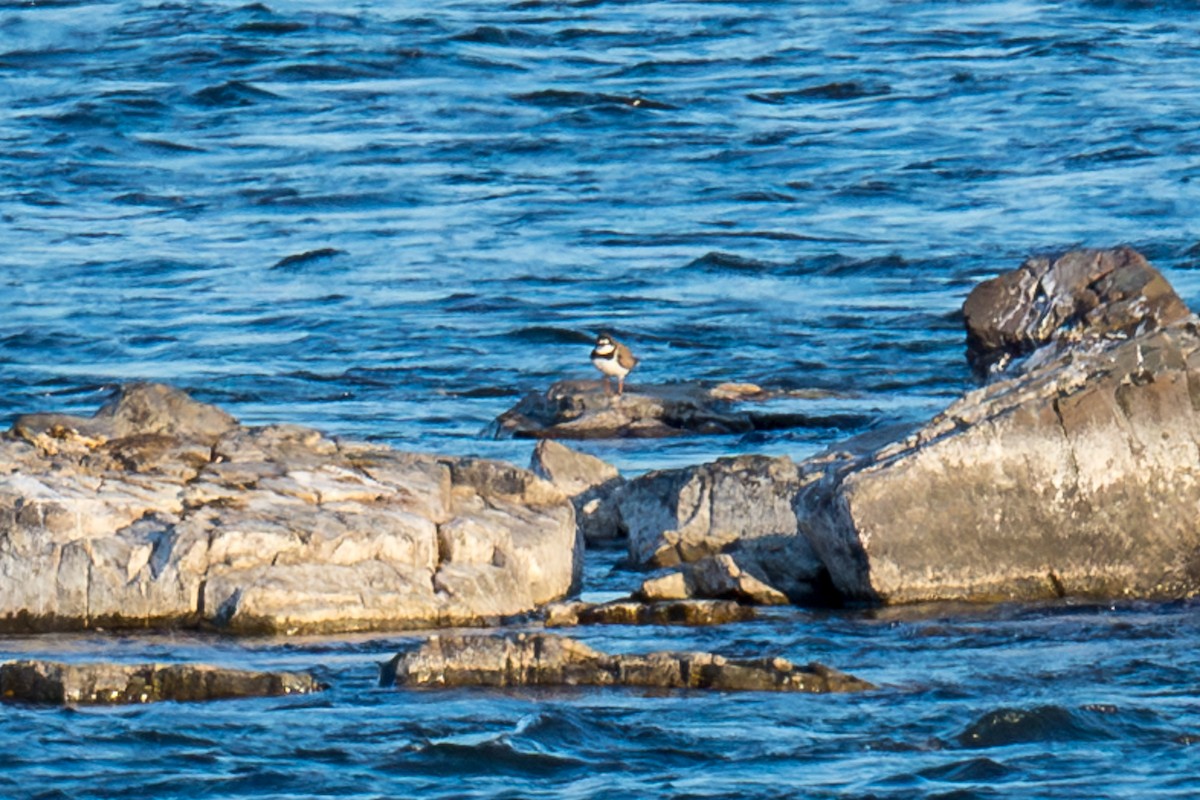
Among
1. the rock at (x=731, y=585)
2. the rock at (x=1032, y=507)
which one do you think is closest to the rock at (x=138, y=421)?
the rock at (x=731, y=585)

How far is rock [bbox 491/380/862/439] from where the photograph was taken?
14695mm

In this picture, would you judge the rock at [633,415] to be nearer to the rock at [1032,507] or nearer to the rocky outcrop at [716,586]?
the rocky outcrop at [716,586]

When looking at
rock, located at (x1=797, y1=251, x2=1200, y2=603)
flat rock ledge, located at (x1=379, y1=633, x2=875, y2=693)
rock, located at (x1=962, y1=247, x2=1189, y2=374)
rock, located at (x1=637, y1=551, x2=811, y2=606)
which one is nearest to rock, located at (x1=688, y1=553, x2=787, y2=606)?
rock, located at (x1=637, y1=551, x2=811, y2=606)

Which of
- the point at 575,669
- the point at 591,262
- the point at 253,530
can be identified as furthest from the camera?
the point at 591,262

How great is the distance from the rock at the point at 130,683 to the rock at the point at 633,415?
279 inches

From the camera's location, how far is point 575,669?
7.65 meters

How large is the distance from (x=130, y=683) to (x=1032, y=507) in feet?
12.0

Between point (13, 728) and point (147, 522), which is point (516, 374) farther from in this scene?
point (13, 728)

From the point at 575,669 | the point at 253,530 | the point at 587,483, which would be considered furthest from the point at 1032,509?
the point at 253,530

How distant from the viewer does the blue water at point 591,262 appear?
6.92m

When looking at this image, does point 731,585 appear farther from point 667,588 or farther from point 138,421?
point 138,421

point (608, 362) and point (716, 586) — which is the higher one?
point (608, 362)

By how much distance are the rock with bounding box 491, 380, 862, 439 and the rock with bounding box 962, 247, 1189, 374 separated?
5.26ft

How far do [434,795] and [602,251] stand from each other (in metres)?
17.0
